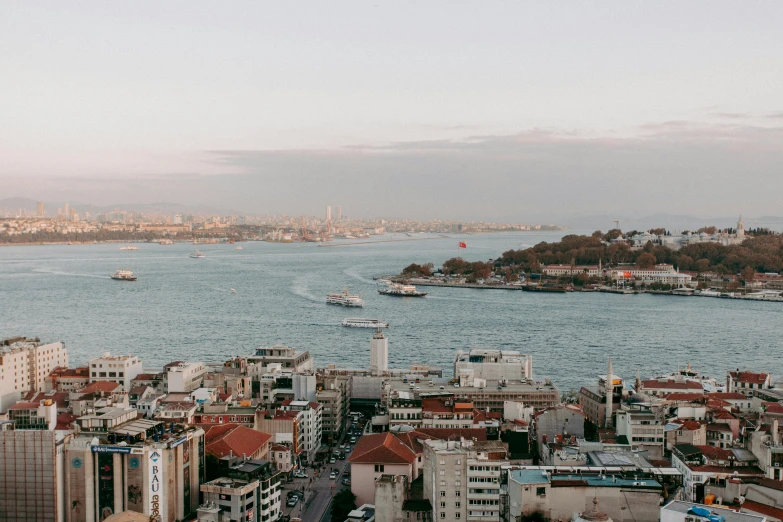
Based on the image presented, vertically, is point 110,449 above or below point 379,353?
above

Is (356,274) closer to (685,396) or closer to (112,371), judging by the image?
(112,371)

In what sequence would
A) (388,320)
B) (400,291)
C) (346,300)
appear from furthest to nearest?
1. (400,291)
2. (346,300)
3. (388,320)

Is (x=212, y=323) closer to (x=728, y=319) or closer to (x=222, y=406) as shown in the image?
(x=222, y=406)

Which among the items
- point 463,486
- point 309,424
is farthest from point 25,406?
point 463,486

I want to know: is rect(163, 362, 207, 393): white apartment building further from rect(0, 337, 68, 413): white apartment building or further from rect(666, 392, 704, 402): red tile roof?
→ rect(666, 392, 704, 402): red tile roof

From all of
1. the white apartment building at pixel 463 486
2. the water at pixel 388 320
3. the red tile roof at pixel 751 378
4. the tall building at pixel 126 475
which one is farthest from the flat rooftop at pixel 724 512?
the water at pixel 388 320

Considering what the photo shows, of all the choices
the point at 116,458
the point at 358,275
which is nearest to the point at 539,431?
the point at 116,458

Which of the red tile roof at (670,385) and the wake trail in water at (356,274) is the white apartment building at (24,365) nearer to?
the red tile roof at (670,385)
